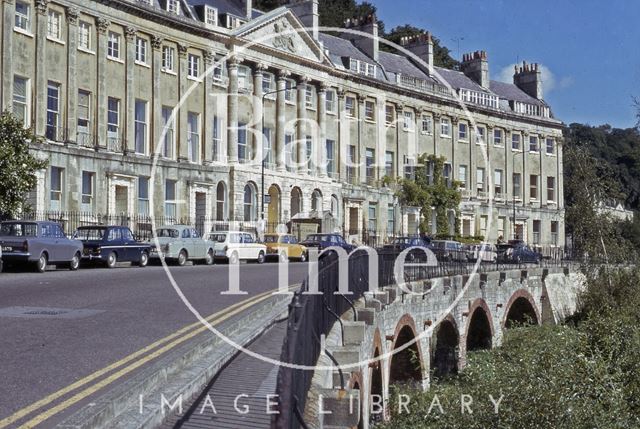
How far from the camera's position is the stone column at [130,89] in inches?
1663

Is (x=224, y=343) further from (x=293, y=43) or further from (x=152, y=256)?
(x=293, y=43)

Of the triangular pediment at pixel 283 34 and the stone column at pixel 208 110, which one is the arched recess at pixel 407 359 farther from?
the triangular pediment at pixel 283 34

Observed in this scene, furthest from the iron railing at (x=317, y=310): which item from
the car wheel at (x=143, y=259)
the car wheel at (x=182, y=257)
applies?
the car wheel at (x=143, y=259)

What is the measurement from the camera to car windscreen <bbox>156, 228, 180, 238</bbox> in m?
34.0

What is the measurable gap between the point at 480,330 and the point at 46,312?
72.0 ft

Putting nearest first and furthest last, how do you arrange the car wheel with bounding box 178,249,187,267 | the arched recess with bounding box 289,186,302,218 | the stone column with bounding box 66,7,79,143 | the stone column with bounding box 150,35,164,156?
the car wheel with bounding box 178,249,187,267, the stone column with bounding box 66,7,79,143, the stone column with bounding box 150,35,164,156, the arched recess with bounding box 289,186,302,218

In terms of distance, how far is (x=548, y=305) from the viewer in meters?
40.0

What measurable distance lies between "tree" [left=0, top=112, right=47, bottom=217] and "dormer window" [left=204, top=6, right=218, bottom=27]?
19.5 meters

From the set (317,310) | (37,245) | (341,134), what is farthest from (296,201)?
(317,310)

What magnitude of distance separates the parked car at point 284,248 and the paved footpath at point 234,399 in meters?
28.5

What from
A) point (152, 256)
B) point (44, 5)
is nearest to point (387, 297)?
point (152, 256)

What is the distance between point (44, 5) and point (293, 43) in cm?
1923

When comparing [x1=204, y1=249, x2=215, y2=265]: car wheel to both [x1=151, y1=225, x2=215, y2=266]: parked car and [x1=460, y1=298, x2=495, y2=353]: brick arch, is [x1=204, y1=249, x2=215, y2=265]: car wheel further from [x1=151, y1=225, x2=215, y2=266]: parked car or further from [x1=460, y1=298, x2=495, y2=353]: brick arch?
[x1=460, y1=298, x2=495, y2=353]: brick arch

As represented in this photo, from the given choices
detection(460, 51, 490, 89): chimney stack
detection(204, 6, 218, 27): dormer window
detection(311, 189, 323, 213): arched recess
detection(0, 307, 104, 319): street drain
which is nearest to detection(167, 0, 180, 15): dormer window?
detection(204, 6, 218, 27): dormer window
